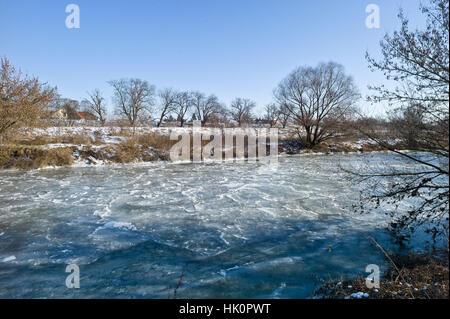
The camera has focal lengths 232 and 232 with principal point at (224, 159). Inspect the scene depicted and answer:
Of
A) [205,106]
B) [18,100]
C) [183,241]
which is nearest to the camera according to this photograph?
[183,241]

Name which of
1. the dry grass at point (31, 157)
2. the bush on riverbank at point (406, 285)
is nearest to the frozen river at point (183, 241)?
the bush on riverbank at point (406, 285)

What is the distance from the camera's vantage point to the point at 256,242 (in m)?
5.16

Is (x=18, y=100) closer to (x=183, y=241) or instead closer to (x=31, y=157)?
(x=31, y=157)

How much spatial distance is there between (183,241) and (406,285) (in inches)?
156

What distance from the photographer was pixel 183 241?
519 cm

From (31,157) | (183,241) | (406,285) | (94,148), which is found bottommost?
(183,241)

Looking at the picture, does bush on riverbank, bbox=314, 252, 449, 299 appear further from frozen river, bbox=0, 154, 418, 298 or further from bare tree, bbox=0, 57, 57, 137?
bare tree, bbox=0, 57, 57, 137

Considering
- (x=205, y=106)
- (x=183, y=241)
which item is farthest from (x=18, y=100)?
(x=205, y=106)

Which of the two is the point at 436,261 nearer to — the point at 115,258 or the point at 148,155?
the point at 115,258

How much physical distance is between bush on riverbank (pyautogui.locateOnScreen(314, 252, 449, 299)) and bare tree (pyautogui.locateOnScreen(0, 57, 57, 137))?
1785 cm

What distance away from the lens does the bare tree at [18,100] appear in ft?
44.9

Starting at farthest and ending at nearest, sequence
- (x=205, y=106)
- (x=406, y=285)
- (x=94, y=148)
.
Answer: (x=205, y=106) < (x=94, y=148) < (x=406, y=285)

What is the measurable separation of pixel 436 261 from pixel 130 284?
4950 millimetres

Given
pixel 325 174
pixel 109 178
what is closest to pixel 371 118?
pixel 325 174
